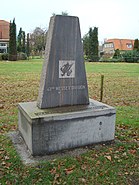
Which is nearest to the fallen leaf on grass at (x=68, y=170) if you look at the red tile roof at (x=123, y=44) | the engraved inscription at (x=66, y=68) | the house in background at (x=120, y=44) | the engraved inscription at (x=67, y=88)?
the engraved inscription at (x=67, y=88)

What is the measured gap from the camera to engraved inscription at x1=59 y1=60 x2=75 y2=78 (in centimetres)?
461

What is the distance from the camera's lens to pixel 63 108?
15.2 ft

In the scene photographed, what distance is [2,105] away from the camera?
8.23 metres

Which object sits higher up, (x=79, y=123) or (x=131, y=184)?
(x=79, y=123)

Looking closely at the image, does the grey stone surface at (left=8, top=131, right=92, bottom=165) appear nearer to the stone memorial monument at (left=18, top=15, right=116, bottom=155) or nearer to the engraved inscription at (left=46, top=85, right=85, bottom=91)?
the stone memorial monument at (left=18, top=15, right=116, bottom=155)

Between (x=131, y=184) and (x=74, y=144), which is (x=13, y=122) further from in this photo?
(x=131, y=184)

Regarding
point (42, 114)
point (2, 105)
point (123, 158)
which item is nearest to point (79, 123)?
point (42, 114)

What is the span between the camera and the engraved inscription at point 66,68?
15.1 ft

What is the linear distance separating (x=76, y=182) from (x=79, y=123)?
1186 mm

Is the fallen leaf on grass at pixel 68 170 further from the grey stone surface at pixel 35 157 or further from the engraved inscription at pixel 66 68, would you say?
the engraved inscription at pixel 66 68

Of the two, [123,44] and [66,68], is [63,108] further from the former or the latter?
[123,44]

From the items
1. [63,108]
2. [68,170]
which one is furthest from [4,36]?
[68,170]

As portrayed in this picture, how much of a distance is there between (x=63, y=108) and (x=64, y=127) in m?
0.50

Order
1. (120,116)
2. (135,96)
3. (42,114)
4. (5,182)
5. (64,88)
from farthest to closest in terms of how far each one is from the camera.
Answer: (135,96) → (120,116) → (64,88) → (42,114) → (5,182)
